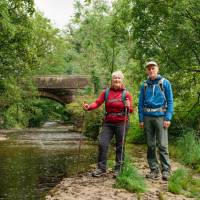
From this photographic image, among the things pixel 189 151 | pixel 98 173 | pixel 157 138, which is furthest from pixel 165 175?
pixel 189 151

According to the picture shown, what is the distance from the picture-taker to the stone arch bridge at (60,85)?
39656 mm

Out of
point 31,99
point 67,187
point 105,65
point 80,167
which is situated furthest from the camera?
point 31,99

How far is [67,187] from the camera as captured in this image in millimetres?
7445

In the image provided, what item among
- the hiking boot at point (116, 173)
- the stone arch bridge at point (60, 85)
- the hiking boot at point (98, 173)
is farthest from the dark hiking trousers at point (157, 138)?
the stone arch bridge at point (60, 85)

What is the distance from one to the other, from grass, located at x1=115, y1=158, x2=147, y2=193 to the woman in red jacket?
473mm

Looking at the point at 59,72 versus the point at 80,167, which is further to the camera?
the point at 59,72

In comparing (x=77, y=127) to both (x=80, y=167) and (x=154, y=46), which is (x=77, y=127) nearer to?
(x=154, y=46)

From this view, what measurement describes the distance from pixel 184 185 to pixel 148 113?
1348 mm

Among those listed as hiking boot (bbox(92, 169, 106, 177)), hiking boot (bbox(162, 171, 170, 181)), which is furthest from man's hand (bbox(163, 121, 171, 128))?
hiking boot (bbox(92, 169, 106, 177))

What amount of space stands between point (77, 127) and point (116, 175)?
2508 cm

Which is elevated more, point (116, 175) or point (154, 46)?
point (154, 46)

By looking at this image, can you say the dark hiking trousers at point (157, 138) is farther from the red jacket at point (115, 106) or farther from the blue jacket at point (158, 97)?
the red jacket at point (115, 106)

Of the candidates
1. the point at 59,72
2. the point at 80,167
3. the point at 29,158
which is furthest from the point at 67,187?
the point at 59,72

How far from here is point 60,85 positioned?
41.7 meters
